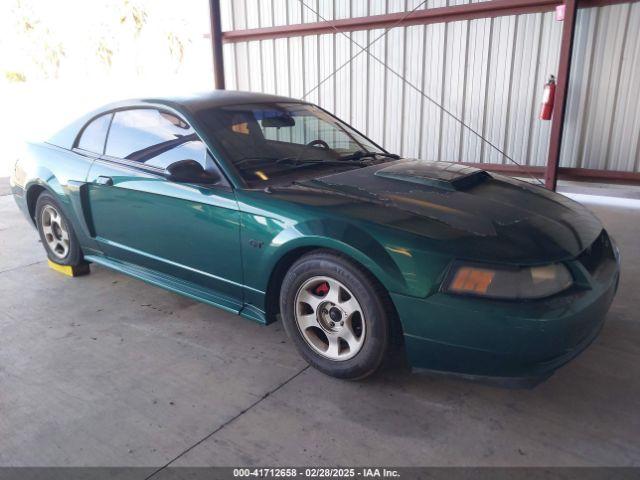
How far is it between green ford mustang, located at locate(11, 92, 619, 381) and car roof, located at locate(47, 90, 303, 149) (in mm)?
17

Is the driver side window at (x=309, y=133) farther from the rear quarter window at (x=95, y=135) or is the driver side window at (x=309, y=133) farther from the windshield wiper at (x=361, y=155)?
the rear quarter window at (x=95, y=135)

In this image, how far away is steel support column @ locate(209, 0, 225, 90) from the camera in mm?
7562

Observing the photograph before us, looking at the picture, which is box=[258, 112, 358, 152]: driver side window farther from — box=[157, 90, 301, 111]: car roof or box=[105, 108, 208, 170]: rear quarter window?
box=[105, 108, 208, 170]: rear quarter window

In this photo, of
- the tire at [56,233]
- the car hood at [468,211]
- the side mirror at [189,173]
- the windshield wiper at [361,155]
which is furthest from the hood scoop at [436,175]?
the tire at [56,233]

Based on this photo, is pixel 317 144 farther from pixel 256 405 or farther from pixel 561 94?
pixel 561 94

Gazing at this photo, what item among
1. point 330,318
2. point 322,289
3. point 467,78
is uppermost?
point 467,78

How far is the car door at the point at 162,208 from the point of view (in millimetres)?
2828

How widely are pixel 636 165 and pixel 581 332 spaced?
4.76 meters

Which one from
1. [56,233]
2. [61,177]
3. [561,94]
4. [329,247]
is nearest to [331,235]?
[329,247]

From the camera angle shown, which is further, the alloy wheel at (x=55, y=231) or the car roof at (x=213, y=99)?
the alloy wheel at (x=55, y=231)

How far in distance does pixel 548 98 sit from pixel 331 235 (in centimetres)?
478

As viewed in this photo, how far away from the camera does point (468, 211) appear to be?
249 cm

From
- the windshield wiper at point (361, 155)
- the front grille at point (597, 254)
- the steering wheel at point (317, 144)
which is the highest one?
the steering wheel at point (317, 144)

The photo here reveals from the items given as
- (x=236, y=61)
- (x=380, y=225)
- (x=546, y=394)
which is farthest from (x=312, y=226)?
(x=236, y=61)
